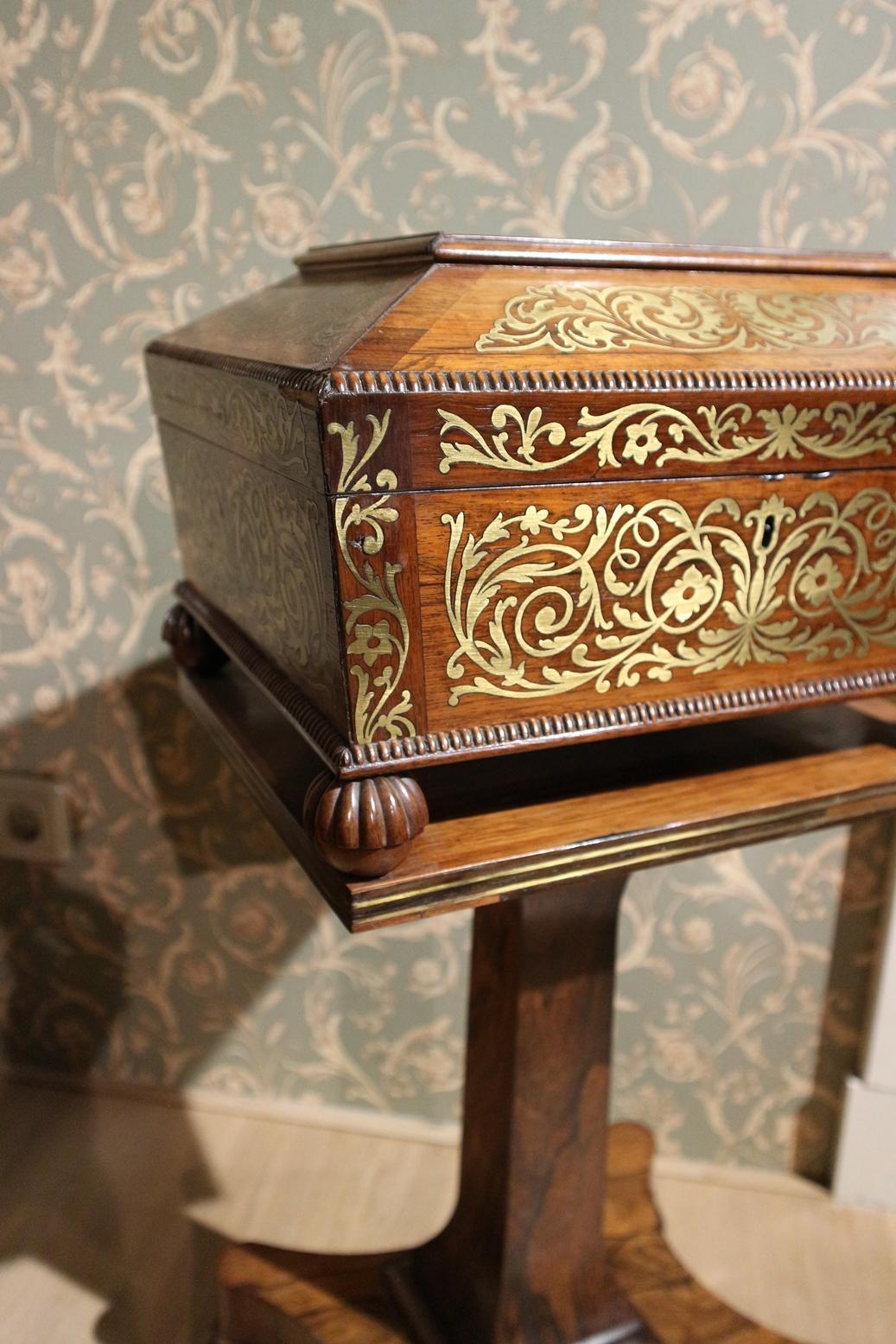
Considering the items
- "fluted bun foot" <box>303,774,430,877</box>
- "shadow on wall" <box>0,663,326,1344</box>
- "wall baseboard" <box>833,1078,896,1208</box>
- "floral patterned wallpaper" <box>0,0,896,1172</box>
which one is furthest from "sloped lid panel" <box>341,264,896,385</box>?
"wall baseboard" <box>833,1078,896,1208</box>

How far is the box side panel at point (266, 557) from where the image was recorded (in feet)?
1.87

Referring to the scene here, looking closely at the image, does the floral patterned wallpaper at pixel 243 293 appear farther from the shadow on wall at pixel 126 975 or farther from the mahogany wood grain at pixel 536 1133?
the mahogany wood grain at pixel 536 1133

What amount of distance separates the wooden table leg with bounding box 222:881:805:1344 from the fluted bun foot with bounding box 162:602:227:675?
1.11 feet

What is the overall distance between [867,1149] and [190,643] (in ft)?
3.46

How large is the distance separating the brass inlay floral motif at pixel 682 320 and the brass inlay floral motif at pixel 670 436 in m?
0.04

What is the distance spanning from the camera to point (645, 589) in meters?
0.62

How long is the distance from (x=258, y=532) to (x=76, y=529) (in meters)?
0.59

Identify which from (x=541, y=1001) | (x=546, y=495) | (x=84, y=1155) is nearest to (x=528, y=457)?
(x=546, y=495)

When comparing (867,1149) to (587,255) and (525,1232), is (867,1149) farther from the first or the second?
(587,255)

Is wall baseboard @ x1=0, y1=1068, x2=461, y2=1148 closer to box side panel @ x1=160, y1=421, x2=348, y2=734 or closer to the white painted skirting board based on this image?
the white painted skirting board

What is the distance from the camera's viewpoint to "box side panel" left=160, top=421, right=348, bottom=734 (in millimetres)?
569

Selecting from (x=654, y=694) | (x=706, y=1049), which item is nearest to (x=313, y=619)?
(x=654, y=694)

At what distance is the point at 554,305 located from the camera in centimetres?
59

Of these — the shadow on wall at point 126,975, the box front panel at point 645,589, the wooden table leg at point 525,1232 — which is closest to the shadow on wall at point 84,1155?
the shadow on wall at point 126,975
